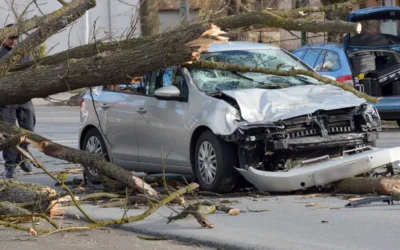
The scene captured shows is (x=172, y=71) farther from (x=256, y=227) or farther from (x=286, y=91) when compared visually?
(x=256, y=227)

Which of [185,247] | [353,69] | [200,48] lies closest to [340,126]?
[200,48]

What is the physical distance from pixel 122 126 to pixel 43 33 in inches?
80.9

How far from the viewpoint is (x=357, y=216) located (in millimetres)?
8398

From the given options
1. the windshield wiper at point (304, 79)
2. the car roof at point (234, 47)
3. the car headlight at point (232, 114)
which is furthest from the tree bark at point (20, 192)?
the windshield wiper at point (304, 79)

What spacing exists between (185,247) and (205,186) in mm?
2639

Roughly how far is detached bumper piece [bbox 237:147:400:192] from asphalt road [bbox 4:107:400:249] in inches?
6.3

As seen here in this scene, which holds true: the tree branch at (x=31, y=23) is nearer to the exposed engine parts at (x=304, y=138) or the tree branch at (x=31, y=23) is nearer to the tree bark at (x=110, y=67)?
the tree bark at (x=110, y=67)

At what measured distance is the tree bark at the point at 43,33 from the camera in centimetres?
979

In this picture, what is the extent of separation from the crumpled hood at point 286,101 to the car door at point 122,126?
1.72m

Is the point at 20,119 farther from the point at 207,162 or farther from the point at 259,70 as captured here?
the point at 259,70

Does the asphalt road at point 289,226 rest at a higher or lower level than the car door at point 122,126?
lower

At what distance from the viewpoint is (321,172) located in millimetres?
9578

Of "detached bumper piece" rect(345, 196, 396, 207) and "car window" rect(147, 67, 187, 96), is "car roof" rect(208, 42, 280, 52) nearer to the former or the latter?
"car window" rect(147, 67, 187, 96)

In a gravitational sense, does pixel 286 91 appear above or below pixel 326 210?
above
